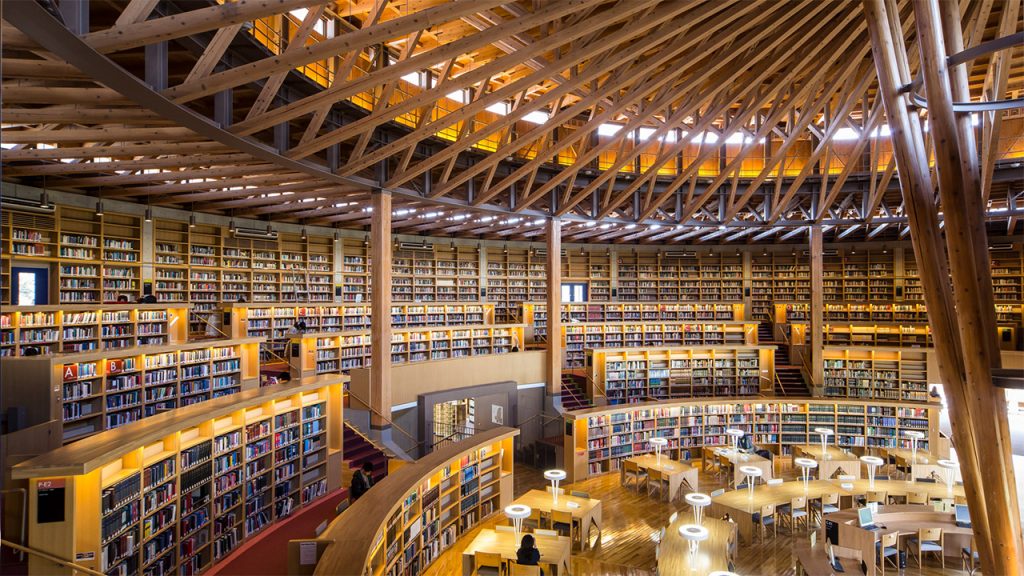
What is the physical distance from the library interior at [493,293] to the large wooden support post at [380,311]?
2.8 inches

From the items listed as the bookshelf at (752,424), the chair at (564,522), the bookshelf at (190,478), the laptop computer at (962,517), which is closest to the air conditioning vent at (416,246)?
the bookshelf at (752,424)

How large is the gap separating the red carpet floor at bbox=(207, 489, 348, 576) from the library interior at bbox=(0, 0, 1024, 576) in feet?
0.21

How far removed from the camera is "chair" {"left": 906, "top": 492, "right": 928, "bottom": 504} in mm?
10188

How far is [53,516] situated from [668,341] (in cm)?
1634

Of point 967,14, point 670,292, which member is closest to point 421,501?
point 967,14

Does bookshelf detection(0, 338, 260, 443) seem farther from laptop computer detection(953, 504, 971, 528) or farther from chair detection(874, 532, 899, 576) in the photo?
laptop computer detection(953, 504, 971, 528)

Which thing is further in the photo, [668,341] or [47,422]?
[668,341]

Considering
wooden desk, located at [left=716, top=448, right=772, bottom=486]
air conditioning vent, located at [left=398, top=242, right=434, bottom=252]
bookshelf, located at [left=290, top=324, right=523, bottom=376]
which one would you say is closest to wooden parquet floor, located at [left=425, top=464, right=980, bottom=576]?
wooden desk, located at [left=716, top=448, right=772, bottom=486]

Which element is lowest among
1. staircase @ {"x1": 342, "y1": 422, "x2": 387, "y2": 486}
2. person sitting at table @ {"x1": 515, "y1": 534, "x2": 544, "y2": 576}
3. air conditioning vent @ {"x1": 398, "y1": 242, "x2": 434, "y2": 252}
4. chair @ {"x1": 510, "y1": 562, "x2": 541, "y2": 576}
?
chair @ {"x1": 510, "y1": 562, "x2": 541, "y2": 576}

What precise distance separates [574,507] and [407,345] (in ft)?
20.3

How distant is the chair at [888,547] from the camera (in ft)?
26.6

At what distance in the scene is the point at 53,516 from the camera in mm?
4602

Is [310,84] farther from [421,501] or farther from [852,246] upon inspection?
[852,246]

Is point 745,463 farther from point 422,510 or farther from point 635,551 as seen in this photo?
point 422,510
